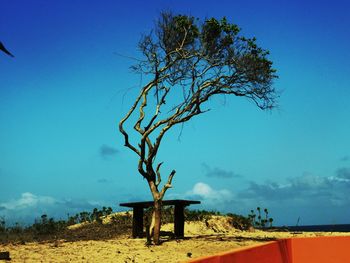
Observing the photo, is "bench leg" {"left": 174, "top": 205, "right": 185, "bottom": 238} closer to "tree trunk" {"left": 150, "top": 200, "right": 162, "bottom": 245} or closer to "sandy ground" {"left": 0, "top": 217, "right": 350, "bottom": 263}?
"sandy ground" {"left": 0, "top": 217, "right": 350, "bottom": 263}

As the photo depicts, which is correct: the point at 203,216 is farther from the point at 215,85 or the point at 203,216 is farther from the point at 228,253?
the point at 228,253

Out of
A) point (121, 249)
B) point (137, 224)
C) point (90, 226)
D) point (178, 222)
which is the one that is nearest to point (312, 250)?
point (121, 249)

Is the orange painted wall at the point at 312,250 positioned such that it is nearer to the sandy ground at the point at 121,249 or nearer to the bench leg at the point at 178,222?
the sandy ground at the point at 121,249

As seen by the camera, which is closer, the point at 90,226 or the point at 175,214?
the point at 175,214

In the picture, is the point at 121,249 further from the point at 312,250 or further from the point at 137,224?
the point at 312,250

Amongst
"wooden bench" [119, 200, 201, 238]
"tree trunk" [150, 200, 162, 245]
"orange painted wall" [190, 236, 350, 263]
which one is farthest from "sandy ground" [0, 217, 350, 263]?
"orange painted wall" [190, 236, 350, 263]

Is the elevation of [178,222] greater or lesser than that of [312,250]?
greater

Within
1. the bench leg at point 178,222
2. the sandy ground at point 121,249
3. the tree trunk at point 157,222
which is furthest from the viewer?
the bench leg at point 178,222

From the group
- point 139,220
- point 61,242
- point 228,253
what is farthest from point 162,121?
point 228,253

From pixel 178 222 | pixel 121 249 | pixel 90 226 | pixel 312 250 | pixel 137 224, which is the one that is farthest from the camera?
pixel 90 226

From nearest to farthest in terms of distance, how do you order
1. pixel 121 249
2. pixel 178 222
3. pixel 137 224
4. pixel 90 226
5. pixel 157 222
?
pixel 121 249 < pixel 157 222 < pixel 178 222 < pixel 137 224 < pixel 90 226

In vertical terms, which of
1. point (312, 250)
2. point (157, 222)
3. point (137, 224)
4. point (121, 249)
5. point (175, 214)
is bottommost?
point (312, 250)

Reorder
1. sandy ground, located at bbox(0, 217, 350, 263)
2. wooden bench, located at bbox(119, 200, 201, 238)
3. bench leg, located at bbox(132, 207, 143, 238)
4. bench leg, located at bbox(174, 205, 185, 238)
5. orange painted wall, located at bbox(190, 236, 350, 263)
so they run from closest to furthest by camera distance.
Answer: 1. orange painted wall, located at bbox(190, 236, 350, 263)
2. sandy ground, located at bbox(0, 217, 350, 263)
3. wooden bench, located at bbox(119, 200, 201, 238)
4. bench leg, located at bbox(174, 205, 185, 238)
5. bench leg, located at bbox(132, 207, 143, 238)

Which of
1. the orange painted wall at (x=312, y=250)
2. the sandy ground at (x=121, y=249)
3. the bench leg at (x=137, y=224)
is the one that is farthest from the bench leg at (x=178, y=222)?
the orange painted wall at (x=312, y=250)
